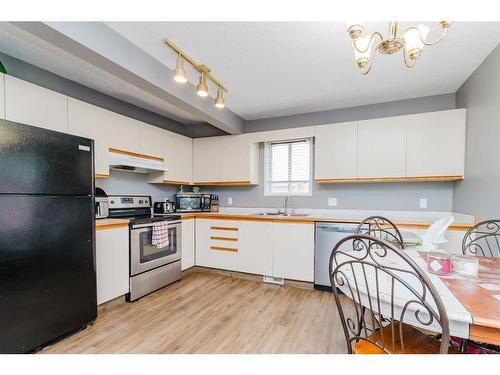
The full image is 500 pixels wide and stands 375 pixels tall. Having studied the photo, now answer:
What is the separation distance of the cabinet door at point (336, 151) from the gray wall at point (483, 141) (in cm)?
103

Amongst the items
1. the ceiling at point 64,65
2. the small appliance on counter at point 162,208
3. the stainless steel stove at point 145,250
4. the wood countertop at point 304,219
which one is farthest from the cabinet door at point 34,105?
the wood countertop at point 304,219

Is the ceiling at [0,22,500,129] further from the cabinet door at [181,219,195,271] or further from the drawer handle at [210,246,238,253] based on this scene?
the drawer handle at [210,246,238,253]

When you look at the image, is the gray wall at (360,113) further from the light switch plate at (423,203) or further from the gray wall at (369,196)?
the light switch plate at (423,203)

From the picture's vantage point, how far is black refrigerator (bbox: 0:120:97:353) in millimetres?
1457

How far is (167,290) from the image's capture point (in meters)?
2.77

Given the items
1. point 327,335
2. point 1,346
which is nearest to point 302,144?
point 327,335

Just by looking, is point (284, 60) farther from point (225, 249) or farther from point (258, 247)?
point (225, 249)

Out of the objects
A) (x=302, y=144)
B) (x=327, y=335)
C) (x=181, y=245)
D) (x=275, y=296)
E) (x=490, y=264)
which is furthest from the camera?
(x=302, y=144)

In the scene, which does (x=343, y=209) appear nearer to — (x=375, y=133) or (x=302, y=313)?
(x=375, y=133)

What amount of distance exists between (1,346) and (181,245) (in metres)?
1.79

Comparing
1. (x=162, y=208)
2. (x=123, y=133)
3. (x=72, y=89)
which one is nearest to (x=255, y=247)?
(x=162, y=208)

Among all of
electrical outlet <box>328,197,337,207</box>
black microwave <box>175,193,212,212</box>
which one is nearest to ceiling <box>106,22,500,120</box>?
electrical outlet <box>328,197,337,207</box>

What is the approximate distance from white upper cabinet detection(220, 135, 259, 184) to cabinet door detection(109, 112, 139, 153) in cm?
123

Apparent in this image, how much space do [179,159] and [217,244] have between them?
138 centimetres
